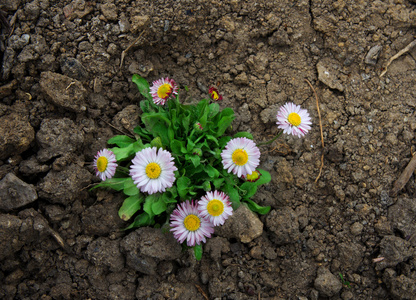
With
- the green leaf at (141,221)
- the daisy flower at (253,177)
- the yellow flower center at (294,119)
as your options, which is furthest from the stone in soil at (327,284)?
the green leaf at (141,221)

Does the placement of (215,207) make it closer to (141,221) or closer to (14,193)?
(141,221)

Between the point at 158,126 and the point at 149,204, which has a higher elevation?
the point at 158,126

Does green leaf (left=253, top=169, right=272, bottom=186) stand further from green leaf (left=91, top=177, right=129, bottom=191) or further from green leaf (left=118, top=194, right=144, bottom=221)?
green leaf (left=91, top=177, right=129, bottom=191)

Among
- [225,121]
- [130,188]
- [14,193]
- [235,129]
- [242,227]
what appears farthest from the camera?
[235,129]

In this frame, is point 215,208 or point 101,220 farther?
point 101,220

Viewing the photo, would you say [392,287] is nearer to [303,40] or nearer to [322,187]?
[322,187]

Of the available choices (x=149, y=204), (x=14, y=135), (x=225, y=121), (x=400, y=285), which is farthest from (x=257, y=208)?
(x=14, y=135)
